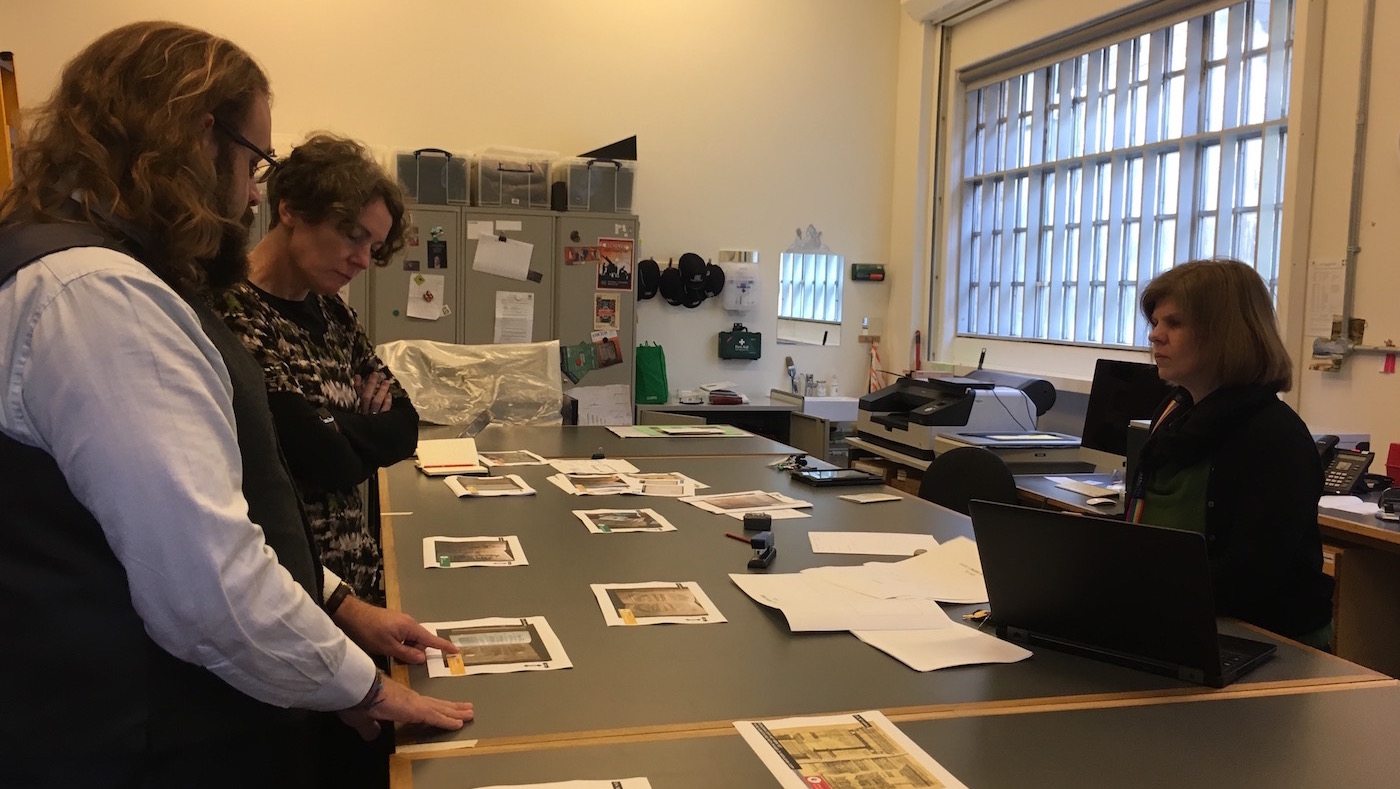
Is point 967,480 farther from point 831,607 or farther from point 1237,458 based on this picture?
point 831,607

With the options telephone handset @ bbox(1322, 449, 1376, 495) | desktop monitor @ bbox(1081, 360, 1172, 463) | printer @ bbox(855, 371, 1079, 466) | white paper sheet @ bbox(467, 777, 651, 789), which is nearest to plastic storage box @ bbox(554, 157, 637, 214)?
printer @ bbox(855, 371, 1079, 466)

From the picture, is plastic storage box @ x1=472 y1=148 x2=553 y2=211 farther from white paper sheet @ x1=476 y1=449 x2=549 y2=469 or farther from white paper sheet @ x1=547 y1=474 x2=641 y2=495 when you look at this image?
white paper sheet @ x1=547 y1=474 x2=641 y2=495

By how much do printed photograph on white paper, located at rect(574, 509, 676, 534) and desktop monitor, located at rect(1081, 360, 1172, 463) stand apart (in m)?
2.20

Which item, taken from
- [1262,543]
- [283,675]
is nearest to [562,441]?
[1262,543]

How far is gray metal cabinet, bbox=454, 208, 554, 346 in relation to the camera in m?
5.24

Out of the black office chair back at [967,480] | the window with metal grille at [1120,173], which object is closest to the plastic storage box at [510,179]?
the window with metal grille at [1120,173]

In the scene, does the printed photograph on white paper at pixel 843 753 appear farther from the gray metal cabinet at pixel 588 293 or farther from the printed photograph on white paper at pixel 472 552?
the gray metal cabinet at pixel 588 293

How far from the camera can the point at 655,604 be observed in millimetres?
1762

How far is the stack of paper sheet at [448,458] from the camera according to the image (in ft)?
9.82

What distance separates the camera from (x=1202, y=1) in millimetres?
4539

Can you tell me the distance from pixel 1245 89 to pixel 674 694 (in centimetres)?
420

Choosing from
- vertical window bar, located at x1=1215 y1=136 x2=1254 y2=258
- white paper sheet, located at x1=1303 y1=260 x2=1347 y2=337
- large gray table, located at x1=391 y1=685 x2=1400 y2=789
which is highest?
vertical window bar, located at x1=1215 y1=136 x2=1254 y2=258

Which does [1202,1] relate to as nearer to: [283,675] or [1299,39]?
[1299,39]

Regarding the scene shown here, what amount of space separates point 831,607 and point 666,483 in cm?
116
